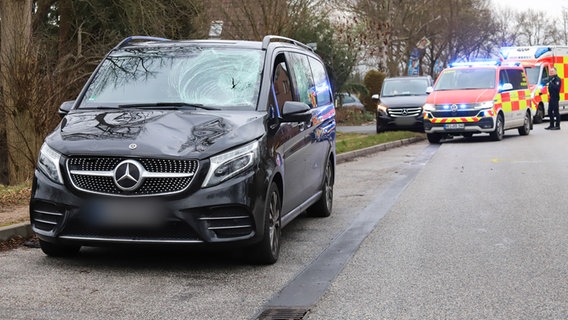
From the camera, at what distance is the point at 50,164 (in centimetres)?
625

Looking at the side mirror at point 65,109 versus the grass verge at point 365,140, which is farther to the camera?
the grass verge at point 365,140

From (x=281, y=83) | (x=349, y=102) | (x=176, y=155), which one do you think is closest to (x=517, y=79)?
(x=281, y=83)

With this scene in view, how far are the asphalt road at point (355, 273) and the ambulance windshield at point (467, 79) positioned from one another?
12.0 meters

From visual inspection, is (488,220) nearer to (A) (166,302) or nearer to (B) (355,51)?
(A) (166,302)

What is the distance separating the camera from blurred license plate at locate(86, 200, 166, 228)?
5945 millimetres

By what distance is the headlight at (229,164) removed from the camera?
6.01 meters

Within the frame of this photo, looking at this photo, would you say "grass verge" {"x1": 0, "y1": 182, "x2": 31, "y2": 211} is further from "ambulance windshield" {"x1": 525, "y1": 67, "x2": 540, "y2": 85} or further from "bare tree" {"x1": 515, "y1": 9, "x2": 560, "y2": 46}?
"bare tree" {"x1": 515, "y1": 9, "x2": 560, "y2": 46}

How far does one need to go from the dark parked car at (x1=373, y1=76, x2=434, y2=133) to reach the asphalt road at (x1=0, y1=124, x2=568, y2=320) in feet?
48.7

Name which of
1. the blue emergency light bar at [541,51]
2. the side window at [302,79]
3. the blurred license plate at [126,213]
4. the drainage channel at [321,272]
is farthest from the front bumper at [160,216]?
the blue emergency light bar at [541,51]

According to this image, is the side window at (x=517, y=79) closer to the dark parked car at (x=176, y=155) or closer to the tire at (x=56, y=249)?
the dark parked car at (x=176, y=155)

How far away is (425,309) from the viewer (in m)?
5.25

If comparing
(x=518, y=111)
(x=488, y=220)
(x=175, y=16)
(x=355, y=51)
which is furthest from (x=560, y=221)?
(x=355, y=51)

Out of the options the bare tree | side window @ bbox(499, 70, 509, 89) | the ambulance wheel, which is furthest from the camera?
the bare tree

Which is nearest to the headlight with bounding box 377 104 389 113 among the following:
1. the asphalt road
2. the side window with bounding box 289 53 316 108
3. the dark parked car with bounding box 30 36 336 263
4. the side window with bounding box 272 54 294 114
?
the asphalt road
